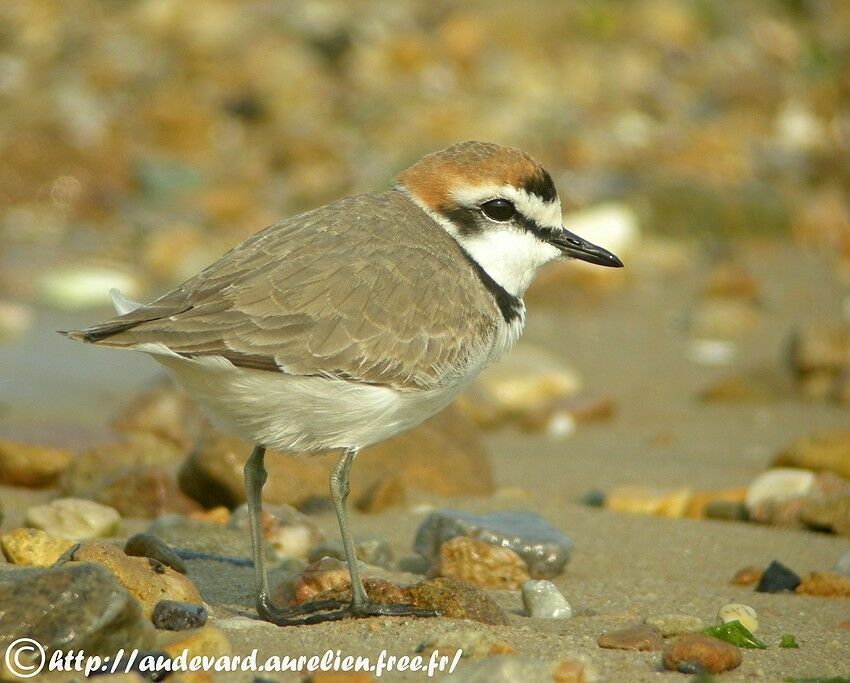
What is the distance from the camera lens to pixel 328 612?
4.73 metres

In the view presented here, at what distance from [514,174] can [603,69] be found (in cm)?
1128

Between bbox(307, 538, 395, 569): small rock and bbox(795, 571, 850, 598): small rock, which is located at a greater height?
bbox(795, 571, 850, 598): small rock

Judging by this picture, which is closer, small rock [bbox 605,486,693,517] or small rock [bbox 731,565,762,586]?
small rock [bbox 731,565,762,586]

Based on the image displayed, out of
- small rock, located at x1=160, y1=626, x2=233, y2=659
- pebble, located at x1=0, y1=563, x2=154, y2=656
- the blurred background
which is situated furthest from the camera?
the blurred background

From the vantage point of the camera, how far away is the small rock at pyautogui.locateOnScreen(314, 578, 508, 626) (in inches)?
181

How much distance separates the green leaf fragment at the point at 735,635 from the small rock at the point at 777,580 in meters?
0.95

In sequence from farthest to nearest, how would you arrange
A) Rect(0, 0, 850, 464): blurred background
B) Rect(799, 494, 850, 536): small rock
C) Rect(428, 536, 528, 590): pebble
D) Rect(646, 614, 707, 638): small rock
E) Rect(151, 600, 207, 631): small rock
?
Rect(0, 0, 850, 464): blurred background
Rect(799, 494, 850, 536): small rock
Rect(428, 536, 528, 590): pebble
Rect(646, 614, 707, 638): small rock
Rect(151, 600, 207, 631): small rock

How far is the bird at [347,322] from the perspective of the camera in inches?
182

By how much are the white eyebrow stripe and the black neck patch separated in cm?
21

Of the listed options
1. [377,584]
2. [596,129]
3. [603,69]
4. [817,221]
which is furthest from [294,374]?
[603,69]

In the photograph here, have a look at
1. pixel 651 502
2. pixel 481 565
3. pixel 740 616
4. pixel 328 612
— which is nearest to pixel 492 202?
pixel 481 565

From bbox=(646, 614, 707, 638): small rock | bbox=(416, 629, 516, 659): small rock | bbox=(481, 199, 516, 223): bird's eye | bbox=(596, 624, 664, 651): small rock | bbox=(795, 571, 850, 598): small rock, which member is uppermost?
bbox=(481, 199, 516, 223): bird's eye

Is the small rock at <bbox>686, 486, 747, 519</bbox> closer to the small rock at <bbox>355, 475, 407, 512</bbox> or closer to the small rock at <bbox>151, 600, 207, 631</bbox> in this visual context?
the small rock at <bbox>355, 475, 407, 512</bbox>

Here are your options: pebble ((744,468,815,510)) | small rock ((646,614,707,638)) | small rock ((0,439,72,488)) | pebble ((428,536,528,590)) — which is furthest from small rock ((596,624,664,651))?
small rock ((0,439,72,488))
